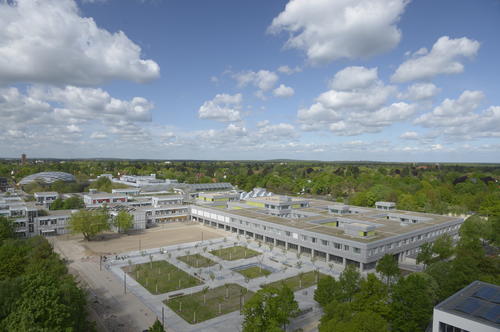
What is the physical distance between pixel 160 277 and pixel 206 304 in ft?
34.3

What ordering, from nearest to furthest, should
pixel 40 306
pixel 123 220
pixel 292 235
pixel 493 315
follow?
pixel 493 315 < pixel 40 306 < pixel 292 235 < pixel 123 220

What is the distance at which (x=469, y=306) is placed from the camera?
2205 centimetres

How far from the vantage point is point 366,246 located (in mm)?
42594

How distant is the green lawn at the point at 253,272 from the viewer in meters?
42.0

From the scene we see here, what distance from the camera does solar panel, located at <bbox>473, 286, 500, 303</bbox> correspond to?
23.1 m

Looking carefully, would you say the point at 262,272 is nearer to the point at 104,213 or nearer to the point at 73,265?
the point at 73,265

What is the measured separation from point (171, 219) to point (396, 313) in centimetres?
6129

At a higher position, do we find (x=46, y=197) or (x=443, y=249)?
(x=46, y=197)

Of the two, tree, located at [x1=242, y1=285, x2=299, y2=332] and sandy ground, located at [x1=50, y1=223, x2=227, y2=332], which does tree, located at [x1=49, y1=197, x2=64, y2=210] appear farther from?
tree, located at [x1=242, y1=285, x2=299, y2=332]

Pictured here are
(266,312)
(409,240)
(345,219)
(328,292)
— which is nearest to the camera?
(266,312)

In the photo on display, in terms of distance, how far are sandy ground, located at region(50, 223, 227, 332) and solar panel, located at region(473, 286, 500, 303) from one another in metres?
28.1

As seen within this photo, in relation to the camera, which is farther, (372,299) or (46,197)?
(46,197)

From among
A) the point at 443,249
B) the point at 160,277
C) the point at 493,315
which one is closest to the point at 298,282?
the point at 160,277

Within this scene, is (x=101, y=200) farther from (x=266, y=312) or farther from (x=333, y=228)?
(x=266, y=312)
